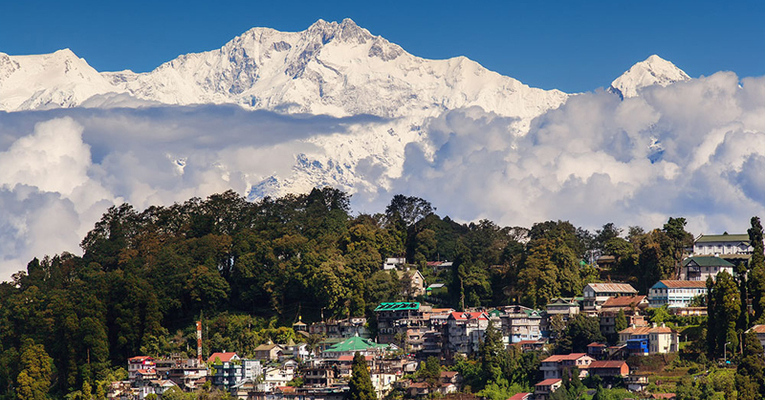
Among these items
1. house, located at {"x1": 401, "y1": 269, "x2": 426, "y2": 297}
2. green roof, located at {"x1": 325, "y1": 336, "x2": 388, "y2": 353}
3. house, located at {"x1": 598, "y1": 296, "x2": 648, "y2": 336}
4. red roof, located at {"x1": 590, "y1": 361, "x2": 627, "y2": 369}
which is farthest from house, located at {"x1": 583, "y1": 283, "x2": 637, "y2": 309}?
house, located at {"x1": 401, "y1": 269, "x2": 426, "y2": 297}

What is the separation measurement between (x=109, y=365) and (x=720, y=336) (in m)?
44.5

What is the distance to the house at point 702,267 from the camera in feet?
277

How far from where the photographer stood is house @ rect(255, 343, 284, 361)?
Answer: 83.4 meters

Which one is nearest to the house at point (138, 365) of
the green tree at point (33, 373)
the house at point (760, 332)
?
the green tree at point (33, 373)

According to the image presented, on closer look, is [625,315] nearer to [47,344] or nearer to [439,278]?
[439,278]

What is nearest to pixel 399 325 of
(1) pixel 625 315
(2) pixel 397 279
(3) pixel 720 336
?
(2) pixel 397 279

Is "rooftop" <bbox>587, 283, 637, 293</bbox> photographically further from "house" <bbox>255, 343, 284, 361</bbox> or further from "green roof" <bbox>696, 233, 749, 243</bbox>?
"house" <bbox>255, 343, 284, 361</bbox>

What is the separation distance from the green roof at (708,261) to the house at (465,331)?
16381 mm

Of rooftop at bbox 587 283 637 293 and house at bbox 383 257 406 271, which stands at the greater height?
house at bbox 383 257 406 271

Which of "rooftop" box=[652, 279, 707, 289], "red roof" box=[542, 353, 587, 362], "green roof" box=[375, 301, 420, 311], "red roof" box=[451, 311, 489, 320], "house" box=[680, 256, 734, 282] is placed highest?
"house" box=[680, 256, 734, 282]

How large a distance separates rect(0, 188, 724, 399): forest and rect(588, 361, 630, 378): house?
12019mm

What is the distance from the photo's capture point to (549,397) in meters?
70.9

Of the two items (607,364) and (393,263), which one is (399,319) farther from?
(607,364)

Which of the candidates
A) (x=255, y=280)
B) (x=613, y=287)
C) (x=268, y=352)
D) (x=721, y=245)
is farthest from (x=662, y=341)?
(x=255, y=280)
